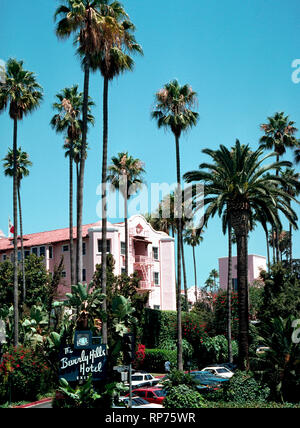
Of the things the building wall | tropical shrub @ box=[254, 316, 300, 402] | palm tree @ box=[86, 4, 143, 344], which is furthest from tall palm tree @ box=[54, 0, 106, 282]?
the building wall

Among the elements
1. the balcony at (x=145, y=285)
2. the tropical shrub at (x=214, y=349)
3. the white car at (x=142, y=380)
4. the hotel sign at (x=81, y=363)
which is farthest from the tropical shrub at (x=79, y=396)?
the balcony at (x=145, y=285)

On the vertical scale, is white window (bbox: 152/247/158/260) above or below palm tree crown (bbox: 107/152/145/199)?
below

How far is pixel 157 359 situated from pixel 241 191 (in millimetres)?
21072

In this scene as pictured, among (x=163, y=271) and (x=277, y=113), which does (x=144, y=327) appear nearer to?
(x=163, y=271)

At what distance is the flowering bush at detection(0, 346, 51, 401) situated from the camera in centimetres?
3134

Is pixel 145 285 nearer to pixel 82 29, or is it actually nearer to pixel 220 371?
pixel 220 371

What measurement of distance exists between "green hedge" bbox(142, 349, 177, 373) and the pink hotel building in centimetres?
798

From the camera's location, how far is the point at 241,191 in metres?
33.1

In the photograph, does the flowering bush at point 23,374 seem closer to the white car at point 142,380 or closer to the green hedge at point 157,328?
the white car at point 142,380

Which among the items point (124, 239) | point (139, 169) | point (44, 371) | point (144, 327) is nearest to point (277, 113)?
point (139, 169)

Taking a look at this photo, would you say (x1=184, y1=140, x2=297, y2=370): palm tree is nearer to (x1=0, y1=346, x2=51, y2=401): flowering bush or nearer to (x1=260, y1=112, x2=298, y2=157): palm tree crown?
(x1=0, y1=346, x2=51, y2=401): flowering bush

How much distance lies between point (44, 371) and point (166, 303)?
94.7 feet

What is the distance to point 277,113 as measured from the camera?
56906mm

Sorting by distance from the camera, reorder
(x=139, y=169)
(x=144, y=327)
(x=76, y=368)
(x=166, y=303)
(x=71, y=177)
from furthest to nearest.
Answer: (x=166, y=303) → (x=139, y=169) → (x=144, y=327) → (x=71, y=177) → (x=76, y=368)
